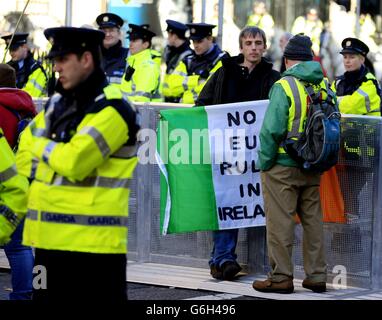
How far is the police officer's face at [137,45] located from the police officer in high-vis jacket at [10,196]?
699 centimetres

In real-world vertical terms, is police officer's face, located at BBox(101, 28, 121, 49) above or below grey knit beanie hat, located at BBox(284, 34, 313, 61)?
above

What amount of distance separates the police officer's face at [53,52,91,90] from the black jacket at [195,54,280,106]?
4003 millimetres

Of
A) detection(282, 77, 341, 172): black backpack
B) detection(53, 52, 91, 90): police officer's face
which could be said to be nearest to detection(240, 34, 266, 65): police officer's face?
detection(282, 77, 341, 172): black backpack

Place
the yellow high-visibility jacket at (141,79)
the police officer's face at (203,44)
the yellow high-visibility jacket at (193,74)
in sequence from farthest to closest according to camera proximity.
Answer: the police officer's face at (203,44), the yellow high-visibility jacket at (193,74), the yellow high-visibility jacket at (141,79)

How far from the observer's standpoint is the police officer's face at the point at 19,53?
14.9 meters

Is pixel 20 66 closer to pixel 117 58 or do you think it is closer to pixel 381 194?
pixel 117 58

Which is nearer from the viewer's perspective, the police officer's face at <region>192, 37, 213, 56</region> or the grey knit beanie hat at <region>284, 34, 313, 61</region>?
the grey knit beanie hat at <region>284, 34, 313, 61</region>

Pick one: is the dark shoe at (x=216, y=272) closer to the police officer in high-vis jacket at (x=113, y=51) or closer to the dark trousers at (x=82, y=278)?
the dark trousers at (x=82, y=278)

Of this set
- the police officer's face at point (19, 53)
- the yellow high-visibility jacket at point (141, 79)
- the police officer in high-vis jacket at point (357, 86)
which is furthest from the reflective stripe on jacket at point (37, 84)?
the police officer in high-vis jacket at point (357, 86)

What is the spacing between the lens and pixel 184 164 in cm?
992

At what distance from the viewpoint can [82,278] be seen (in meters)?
5.89

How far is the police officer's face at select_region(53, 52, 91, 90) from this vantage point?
5957 mm

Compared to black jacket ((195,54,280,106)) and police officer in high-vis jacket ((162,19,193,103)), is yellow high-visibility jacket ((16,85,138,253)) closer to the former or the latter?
black jacket ((195,54,280,106))

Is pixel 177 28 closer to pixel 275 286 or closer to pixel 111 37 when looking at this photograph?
pixel 111 37
